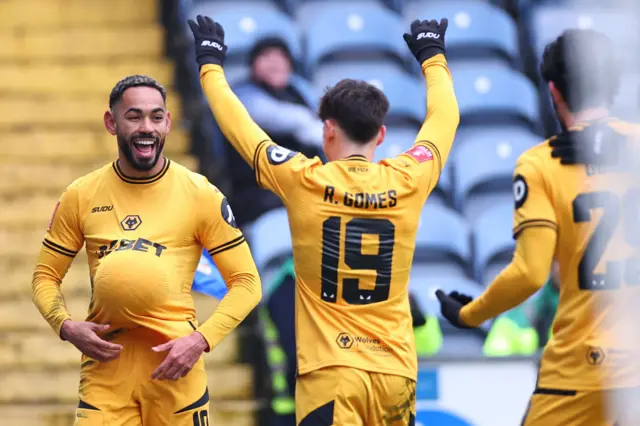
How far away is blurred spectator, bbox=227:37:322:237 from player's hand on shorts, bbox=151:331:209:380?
3.95m

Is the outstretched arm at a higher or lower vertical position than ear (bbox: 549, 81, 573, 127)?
lower

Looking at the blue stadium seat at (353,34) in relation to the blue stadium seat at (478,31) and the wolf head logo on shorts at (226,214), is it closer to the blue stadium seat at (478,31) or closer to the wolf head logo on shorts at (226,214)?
the blue stadium seat at (478,31)

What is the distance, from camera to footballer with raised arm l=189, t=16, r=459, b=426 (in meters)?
4.19

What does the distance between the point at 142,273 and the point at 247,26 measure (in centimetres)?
593

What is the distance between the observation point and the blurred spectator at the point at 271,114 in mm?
8125

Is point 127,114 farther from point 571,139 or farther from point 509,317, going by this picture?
point 509,317

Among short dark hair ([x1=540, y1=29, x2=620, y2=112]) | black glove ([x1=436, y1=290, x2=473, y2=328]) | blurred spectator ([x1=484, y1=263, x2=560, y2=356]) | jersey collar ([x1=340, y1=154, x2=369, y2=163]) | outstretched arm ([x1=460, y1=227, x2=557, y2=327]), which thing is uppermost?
short dark hair ([x1=540, y1=29, x2=620, y2=112])

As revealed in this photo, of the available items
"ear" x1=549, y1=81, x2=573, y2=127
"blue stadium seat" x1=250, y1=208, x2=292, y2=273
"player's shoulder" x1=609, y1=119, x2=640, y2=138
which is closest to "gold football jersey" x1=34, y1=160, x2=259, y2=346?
"ear" x1=549, y1=81, x2=573, y2=127

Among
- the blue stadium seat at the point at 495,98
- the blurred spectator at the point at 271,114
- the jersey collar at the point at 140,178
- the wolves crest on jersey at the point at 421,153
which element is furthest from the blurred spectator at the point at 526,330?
the jersey collar at the point at 140,178

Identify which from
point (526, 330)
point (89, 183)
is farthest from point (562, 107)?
point (526, 330)

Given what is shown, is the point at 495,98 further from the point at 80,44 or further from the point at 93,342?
the point at 93,342

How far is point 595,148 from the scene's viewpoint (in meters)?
4.28

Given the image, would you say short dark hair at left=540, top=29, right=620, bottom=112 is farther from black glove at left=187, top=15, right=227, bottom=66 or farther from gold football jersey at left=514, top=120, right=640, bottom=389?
black glove at left=187, top=15, right=227, bottom=66

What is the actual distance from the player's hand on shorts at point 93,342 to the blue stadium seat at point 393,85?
5.69 metres
